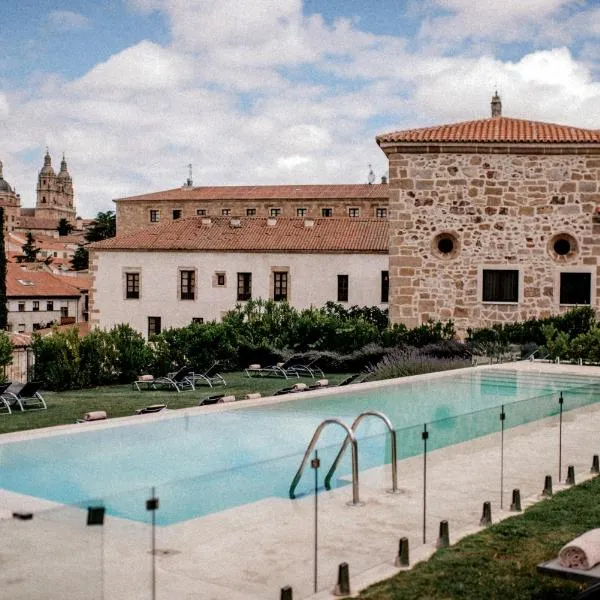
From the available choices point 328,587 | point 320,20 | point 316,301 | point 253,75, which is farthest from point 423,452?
point 316,301

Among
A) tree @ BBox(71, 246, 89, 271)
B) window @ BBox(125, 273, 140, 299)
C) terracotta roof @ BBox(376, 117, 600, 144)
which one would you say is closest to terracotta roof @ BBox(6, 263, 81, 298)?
tree @ BBox(71, 246, 89, 271)

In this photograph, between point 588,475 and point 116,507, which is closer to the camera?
point 116,507

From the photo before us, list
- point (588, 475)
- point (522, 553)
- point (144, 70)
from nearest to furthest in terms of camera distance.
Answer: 1. point (522, 553)
2. point (588, 475)
3. point (144, 70)

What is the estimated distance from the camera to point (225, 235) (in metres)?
39.3

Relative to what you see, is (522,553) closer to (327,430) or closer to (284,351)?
(327,430)

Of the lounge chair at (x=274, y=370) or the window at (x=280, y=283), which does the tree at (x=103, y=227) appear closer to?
the window at (x=280, y=283)

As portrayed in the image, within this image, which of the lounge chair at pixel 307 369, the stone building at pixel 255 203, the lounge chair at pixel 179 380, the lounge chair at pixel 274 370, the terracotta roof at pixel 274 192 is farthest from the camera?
the terracotta roof at pixel 274 192

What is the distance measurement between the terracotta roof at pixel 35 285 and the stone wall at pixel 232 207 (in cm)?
1035

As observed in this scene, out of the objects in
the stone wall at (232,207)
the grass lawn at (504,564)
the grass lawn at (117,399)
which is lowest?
the grass lawn at (117,399)

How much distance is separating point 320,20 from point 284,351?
766 cm

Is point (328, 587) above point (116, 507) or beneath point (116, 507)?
beneath

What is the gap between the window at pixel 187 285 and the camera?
38625 millimetres

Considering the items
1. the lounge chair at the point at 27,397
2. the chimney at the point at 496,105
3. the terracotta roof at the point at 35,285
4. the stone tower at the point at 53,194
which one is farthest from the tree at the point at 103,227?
the stone tower at the point at 53,194

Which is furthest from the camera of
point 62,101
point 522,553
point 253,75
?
point 62,101
